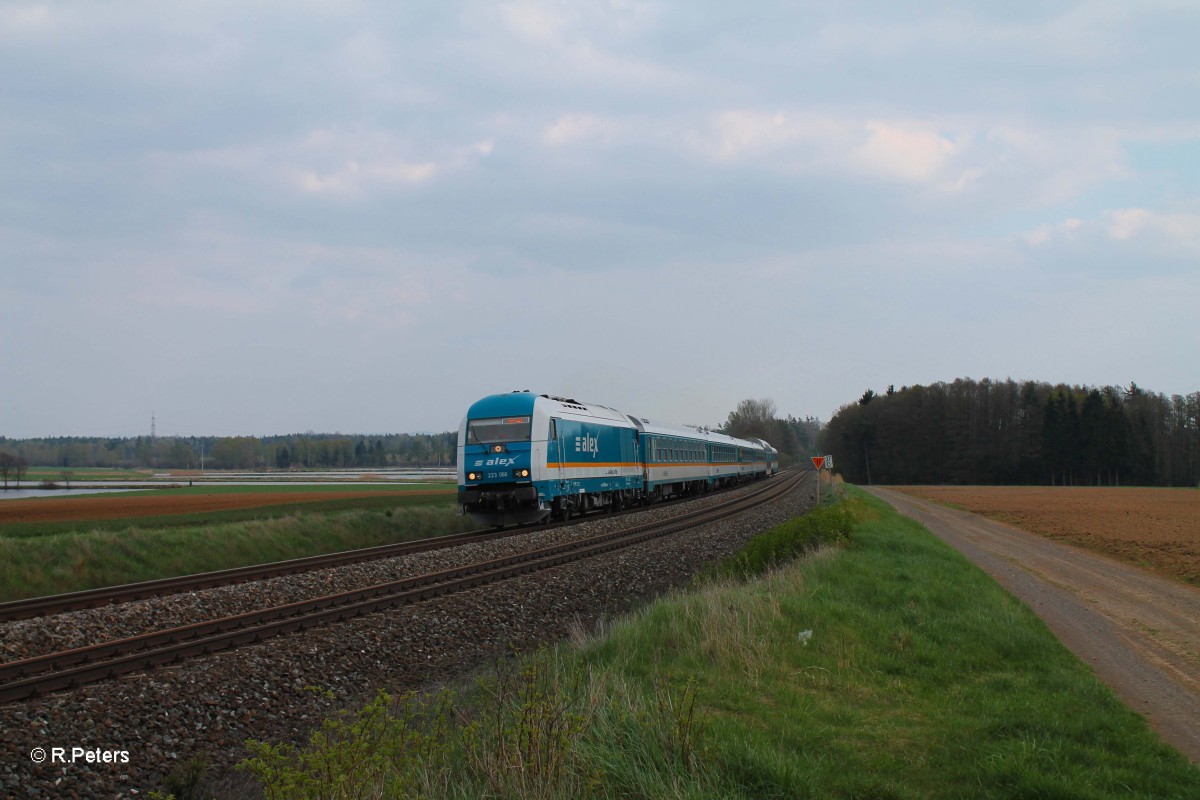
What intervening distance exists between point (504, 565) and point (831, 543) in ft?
22.8

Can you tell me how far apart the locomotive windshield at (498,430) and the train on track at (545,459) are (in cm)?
3

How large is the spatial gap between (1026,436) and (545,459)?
91188mm

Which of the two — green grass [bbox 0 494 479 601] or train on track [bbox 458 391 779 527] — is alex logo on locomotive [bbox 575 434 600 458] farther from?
green grass [bbox 0 494 479 601]

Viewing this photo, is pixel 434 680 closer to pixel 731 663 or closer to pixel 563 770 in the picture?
pixel 731 663

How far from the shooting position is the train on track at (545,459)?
23484mm

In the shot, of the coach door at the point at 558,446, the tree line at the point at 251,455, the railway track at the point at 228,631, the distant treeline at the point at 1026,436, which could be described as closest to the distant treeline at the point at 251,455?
the tree line at the point at 251,455

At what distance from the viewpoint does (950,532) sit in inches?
1155

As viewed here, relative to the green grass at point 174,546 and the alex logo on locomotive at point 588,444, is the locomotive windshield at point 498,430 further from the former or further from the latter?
the green grass at point 174,546

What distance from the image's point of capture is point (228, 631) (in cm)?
1066

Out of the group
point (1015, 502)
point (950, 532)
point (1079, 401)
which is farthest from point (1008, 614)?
point (1079, 401)

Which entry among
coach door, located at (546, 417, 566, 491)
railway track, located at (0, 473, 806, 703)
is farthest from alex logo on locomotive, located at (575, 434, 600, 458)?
railway track, located at (0, 473, 806, 703)

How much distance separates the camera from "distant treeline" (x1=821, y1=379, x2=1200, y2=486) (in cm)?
9512

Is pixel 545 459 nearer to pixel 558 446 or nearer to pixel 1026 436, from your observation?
pixel 558 446

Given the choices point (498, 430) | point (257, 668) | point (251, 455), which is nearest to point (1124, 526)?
point (498, 430)
